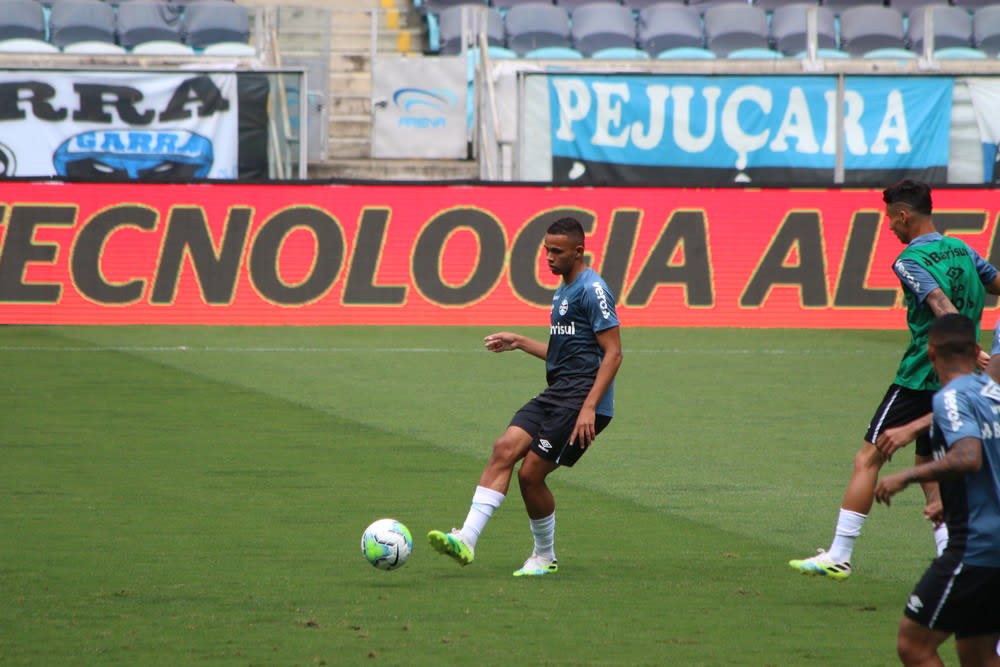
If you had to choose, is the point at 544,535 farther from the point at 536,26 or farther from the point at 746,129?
the point at 536,26

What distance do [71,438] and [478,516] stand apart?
17.5ft

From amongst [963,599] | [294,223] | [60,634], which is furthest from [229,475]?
[294,223]

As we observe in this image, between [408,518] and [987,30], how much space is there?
72.7ft

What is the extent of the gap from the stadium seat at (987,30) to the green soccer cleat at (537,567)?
2236 cm

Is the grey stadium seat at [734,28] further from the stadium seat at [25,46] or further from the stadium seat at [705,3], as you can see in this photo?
the stadium seat at [25,46]

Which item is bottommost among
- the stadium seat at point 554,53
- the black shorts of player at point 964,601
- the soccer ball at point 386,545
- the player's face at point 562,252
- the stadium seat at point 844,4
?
the soccer ball at point 386,545

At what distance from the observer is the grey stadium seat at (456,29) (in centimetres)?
2770

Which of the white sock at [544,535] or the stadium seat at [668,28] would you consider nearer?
the white sock at [544,535]

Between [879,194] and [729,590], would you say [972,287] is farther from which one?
[879,194]

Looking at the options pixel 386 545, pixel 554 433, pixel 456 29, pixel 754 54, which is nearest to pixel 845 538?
pixel 554 433

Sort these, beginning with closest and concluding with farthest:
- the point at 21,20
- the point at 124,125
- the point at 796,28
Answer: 1. the point at 124,125
2. the point at 21,20
3. the point at 796,28

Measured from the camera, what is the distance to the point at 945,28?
2777cm

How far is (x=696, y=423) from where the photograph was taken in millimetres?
13344

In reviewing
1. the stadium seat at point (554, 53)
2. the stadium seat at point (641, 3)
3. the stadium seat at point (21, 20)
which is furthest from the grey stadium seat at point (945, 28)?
the stadium seat at point (21, 20)
